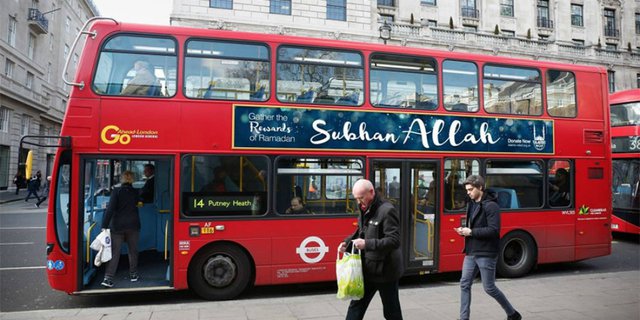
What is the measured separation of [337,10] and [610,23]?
98.2 feet

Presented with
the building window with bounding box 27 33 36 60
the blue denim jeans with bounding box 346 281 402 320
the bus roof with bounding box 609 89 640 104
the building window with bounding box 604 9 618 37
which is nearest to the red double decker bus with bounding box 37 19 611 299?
the blue denim jeans with bounding box 346 281 402 320

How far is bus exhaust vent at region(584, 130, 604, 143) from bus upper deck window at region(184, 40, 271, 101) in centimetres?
656

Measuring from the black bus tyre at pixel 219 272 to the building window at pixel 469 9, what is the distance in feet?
114

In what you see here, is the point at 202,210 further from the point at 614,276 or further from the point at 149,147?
the point at 614,276

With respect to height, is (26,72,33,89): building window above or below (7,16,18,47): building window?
below

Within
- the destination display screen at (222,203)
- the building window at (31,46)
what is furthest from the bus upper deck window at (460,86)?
the building window at (31,46)

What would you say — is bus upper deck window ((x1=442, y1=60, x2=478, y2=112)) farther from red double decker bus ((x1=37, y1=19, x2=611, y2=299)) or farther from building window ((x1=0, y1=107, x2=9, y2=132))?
building window ((x1=0, y1=107, x2=9, y2=132))

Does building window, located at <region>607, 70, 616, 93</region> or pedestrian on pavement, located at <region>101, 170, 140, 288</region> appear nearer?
pedestrian on pavement, located at <region>101, 170, 140, 288</region>

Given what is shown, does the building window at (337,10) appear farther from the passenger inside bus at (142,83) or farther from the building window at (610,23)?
the building window at (610,23)

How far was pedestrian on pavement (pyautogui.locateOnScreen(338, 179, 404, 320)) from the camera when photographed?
3807 mm

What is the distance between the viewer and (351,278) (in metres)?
3.82

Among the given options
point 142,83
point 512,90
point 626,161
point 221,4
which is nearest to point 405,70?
point 512,90

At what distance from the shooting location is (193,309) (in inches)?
224

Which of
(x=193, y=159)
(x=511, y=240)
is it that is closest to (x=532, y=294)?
(x=511, y=240)
